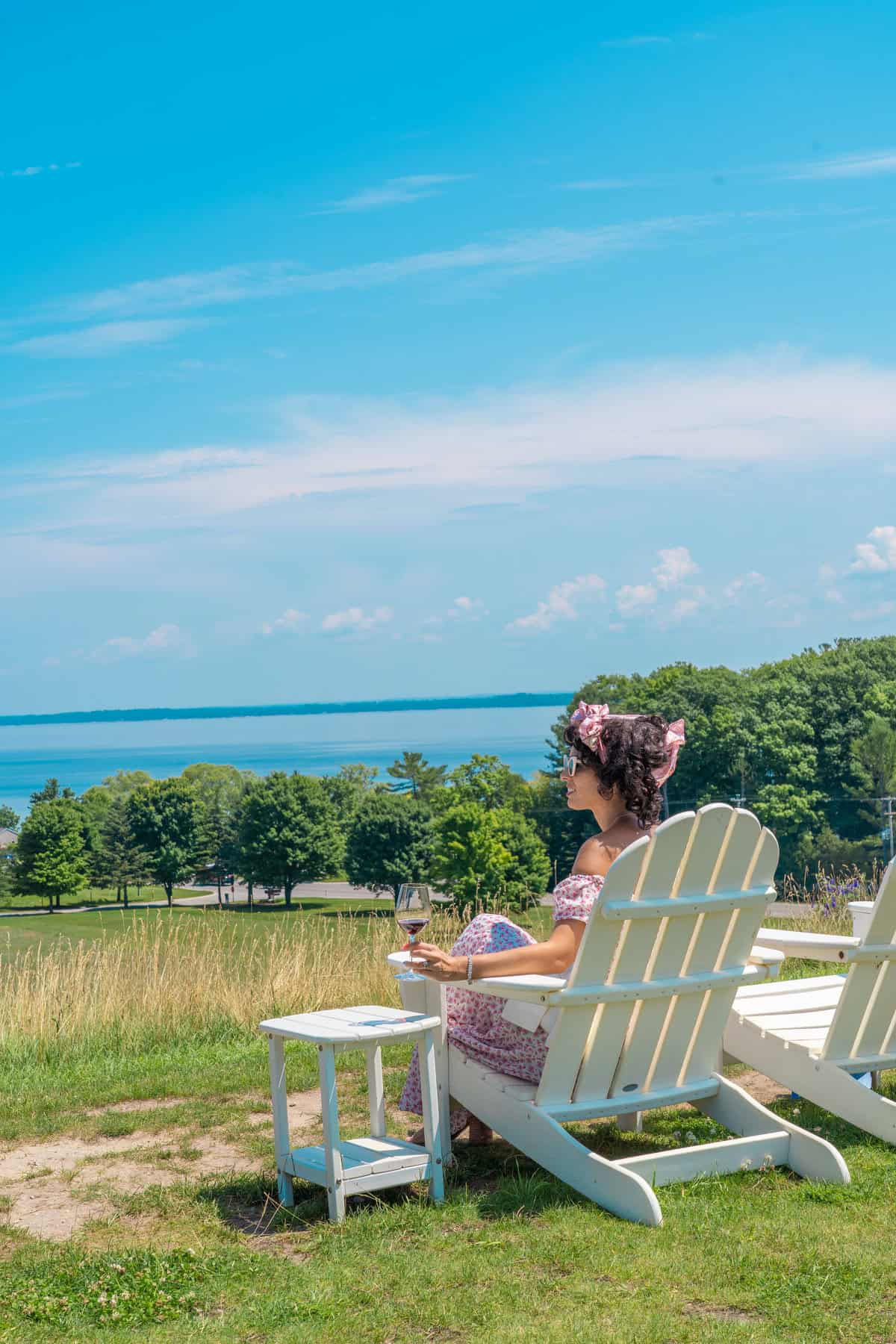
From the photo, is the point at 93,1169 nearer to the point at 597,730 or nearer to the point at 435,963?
the point at 435,963

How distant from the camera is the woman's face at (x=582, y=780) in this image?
11.8 feet

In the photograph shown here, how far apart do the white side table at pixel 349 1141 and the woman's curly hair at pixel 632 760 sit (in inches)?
32.1

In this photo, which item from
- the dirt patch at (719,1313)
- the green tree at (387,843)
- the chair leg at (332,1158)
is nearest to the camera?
the dirt patch at (719,1313)

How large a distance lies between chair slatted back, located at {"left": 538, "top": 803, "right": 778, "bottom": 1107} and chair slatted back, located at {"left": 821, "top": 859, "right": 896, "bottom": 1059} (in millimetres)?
348

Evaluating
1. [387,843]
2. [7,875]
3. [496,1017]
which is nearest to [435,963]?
[496,1017]

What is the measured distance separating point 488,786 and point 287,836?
10131 mm

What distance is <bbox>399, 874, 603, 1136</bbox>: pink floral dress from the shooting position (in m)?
3.44

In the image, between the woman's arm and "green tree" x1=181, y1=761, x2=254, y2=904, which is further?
"green tree" x1=181, y1=761, x2=254, y2=904

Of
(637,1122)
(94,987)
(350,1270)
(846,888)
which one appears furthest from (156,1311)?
(846,888)

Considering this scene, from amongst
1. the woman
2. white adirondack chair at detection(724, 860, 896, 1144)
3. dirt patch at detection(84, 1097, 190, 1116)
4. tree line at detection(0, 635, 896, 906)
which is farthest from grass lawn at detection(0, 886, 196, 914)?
the woman

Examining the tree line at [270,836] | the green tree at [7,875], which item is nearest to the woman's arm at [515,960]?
the tree line at [270,836]

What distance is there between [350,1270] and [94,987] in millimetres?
4002

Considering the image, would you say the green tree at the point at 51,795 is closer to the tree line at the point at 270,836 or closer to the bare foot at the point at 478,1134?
the tree line at the point at 270,836

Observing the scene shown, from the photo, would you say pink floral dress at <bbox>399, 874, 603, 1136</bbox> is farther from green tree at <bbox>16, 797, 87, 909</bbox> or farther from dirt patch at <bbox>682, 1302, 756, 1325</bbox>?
green tree at <bbox>16, 797, 87, 909</bbox>
